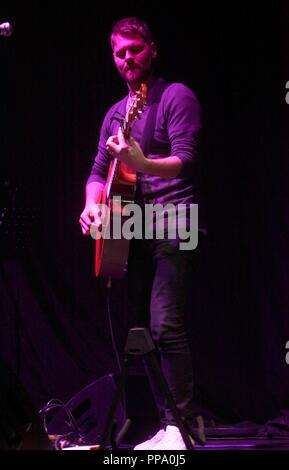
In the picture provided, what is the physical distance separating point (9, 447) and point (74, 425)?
1184 mm

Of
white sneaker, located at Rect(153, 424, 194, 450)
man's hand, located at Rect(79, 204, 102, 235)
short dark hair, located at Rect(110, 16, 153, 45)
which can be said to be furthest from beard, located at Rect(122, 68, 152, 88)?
white sneaker, located at Rect(153, 424, 194, 450)

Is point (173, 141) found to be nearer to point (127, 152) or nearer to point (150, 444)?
point (127, 152)

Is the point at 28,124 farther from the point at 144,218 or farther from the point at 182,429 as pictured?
the point at 182,429

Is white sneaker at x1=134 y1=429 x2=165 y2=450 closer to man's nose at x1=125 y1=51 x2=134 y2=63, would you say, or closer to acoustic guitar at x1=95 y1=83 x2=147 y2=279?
acoustic guitar at x1=95 y1=83 x2=147 y2=279

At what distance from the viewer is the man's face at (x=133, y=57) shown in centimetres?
295

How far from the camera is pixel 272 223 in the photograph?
3793mm

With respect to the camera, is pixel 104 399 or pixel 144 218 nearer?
pixel 144 218

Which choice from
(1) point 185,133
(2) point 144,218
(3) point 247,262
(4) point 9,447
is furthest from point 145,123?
(4) point 9,447

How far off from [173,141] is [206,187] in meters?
1.18

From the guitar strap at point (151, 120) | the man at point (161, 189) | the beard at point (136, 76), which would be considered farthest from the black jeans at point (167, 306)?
the beard at point (136, 76)

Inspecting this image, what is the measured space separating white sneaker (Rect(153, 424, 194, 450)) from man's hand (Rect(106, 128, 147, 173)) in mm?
1137

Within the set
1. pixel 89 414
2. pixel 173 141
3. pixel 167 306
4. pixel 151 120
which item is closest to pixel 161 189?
pixel 173 141

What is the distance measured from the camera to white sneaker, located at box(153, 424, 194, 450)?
8.09 feet

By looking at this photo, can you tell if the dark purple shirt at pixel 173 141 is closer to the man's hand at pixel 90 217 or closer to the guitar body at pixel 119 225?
the guitar body at pixel 119 225
